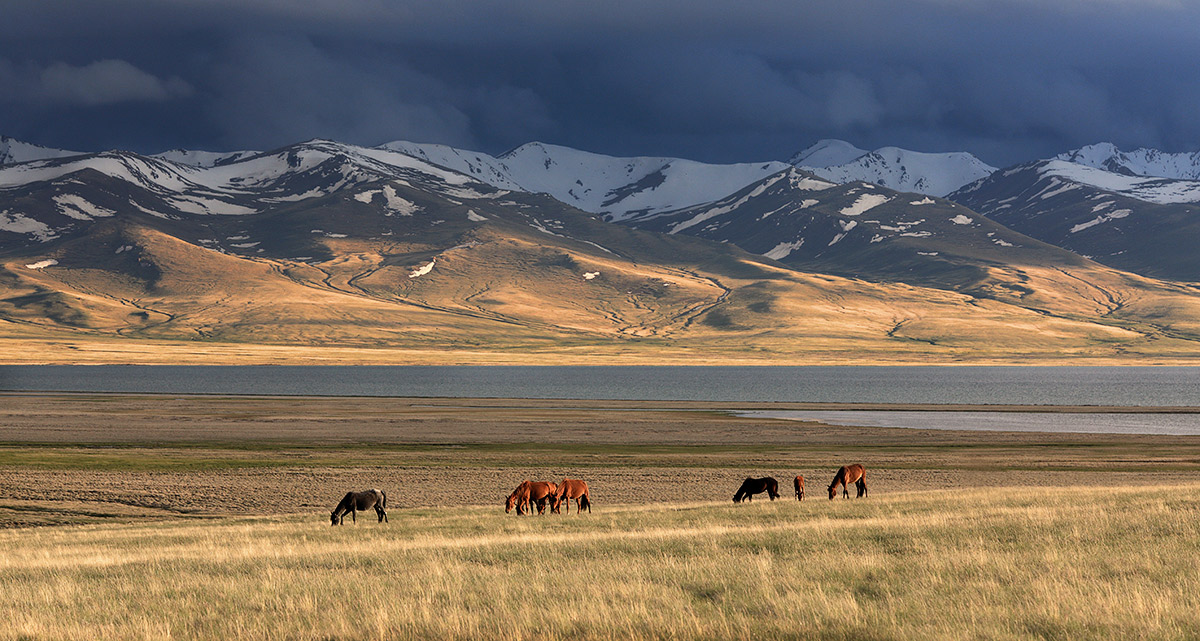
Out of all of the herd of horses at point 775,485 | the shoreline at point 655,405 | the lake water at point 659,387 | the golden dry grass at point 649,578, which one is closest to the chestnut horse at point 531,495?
the golden dry grass at point 649,578

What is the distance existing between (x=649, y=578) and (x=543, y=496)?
55.6 feet

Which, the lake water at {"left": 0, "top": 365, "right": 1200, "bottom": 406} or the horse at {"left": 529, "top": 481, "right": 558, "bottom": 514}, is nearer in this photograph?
the horse at {"left": 529, "top": 481, "right": 558, "bottom": 514}

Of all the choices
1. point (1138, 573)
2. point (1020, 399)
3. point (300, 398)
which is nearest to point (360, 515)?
point (1138, 573)

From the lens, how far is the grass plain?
14.1m

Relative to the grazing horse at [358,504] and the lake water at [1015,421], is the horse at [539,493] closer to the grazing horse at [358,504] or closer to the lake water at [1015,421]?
the grazing horse at [358,504]

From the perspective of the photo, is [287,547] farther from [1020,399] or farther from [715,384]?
[715,384]

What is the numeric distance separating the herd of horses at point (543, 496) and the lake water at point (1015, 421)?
53.6 metres

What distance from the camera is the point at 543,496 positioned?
34.6 metres

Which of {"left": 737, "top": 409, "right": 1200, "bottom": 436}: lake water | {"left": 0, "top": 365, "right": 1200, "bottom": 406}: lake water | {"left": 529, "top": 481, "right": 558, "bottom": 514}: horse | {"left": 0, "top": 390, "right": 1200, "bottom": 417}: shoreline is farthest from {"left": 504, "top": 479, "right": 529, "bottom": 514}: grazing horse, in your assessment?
{"left": 0, "top": 365, "right": 1200, "bottom": 406}: lake water

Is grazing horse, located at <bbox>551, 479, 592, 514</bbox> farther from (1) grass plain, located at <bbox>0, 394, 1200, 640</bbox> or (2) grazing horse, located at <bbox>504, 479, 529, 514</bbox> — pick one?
(1) grass plain, located at <bbox>0, 394, 1200, 640</bbox>

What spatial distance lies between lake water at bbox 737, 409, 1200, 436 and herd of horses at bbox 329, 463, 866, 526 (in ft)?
176

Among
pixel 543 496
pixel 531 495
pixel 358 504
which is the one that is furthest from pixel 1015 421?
pixel 358 504

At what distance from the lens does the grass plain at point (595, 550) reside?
14.1 metres

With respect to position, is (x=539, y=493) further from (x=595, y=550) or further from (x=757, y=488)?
(x=595, y=550)
